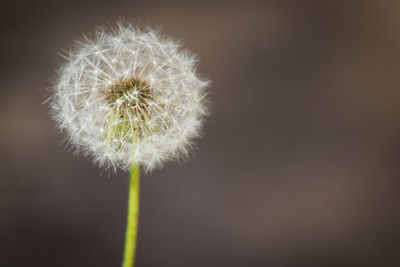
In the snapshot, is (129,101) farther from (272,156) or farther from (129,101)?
(272,156)

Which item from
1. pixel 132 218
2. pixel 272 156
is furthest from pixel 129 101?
pixel 272 156

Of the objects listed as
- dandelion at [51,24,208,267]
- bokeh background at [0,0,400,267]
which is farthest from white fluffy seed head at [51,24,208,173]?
bokeh background at [0,0,400,267]

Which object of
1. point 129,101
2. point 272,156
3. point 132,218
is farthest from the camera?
point 272,156

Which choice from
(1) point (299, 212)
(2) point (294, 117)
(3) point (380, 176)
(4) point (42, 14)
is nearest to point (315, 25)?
(2) point (294, 117)

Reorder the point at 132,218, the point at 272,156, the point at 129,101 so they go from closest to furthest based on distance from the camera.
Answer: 1. the point at 132,218
2. the point at 129,101
3. the point at 272,156

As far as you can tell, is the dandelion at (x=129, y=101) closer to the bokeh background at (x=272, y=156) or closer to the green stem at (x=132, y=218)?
the green stem at (x=132, y=218)

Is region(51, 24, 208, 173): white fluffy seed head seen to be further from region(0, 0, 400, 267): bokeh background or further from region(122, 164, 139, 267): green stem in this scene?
region(0, 0, 400, 267): bokeh background

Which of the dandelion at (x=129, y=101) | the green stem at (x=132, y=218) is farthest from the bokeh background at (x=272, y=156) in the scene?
the green stem at (x=132, y=218)
